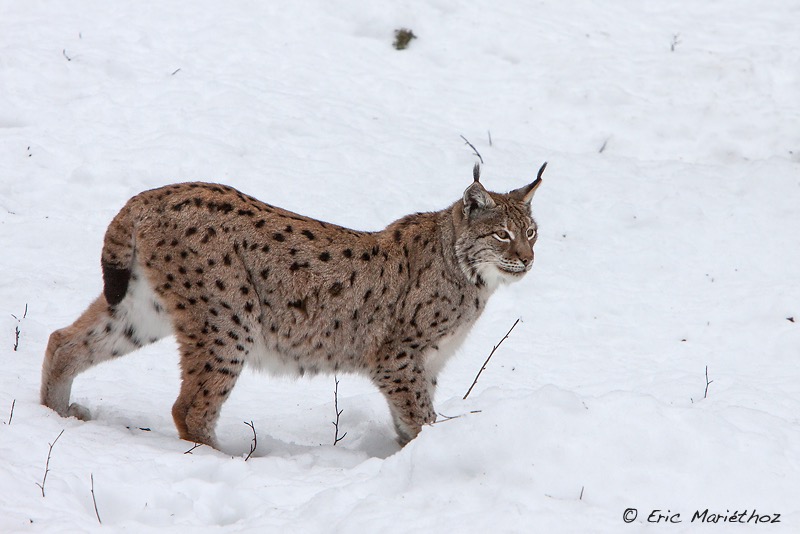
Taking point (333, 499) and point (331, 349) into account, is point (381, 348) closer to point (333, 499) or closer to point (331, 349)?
point (331, 349)

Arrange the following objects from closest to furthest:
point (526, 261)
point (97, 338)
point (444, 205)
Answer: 1. point (97, 338)
2. point (526, 261)
3. point (444, 205)

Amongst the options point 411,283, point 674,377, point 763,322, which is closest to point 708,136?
point 763,322

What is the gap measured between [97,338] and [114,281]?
1.55 ft

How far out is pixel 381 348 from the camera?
21.6 ft

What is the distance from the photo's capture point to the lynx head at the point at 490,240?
21.9 ft

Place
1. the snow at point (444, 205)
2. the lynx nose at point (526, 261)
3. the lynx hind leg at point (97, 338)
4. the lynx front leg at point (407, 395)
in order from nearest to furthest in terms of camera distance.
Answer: the snow at point (444, 205) → the lynx hind leg at point (97, 338) → the lynx front leg at point (407, 395) → the lynx nose at point (526, 261)

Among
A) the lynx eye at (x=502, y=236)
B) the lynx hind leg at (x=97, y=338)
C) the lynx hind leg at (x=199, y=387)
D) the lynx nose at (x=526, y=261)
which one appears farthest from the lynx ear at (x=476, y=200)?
the lynx hind leg at (x=97, y=338)

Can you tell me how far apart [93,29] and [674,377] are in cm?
771

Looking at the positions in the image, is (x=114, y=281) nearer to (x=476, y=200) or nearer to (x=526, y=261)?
(x=476, y=200)

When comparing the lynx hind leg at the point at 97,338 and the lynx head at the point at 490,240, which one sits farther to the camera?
the lynx head at the point at 490,240

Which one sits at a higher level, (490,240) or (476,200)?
(476,200)

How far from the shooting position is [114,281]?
6039 mm

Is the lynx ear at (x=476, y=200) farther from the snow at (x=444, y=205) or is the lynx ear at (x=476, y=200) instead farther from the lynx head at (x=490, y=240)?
the snow at (x=444, y=205)

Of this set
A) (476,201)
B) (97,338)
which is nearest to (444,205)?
(476,201)
